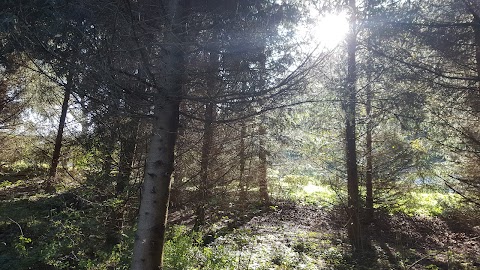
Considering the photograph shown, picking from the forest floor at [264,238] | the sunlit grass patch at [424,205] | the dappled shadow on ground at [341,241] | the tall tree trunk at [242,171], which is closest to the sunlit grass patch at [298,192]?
the dappled shadow on ground at [341,241]

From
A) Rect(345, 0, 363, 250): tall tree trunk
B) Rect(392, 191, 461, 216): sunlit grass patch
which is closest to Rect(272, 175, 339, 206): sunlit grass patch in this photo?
Rect(392, 191, 461, 216): sunlit grass patch

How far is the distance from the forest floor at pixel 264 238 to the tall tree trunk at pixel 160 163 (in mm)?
1474

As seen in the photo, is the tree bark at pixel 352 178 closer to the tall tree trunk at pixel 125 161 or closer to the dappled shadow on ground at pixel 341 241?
the dappled shadow on ground at pixel 341 241

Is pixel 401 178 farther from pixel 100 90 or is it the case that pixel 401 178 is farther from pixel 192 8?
pixel 100 90

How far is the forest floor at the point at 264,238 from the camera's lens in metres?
6.43

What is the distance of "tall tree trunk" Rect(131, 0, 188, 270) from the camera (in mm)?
4004

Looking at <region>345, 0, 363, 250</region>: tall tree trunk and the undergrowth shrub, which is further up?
<region>345, 0, 363, 250</region>: tall tree trunk

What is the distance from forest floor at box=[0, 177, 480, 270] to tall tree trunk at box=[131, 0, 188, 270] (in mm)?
1474

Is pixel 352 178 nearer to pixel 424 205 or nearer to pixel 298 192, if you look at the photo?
pixel 424 205

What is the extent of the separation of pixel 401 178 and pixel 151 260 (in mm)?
8740

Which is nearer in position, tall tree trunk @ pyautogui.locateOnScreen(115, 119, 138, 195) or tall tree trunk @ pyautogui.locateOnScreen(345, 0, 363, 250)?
tall tree trunk @ pyautogui.locateOnScreen(115, 119, 138, 195)

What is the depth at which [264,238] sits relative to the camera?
9.20 metres

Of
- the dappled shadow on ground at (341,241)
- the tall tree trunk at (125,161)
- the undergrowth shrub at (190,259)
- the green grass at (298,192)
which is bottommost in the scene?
the undergrowth shrub at (190,259)

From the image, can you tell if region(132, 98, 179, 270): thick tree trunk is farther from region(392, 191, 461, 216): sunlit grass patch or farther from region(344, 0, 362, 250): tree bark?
region(392, 191, 461, 216): sunlit grass patch
